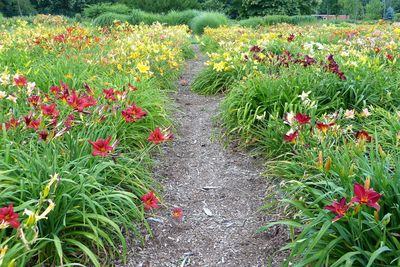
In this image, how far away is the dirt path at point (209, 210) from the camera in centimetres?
248

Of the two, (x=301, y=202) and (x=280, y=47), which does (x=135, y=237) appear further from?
(x=280, y=47)

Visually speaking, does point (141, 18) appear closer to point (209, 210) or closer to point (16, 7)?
point (209, 210)

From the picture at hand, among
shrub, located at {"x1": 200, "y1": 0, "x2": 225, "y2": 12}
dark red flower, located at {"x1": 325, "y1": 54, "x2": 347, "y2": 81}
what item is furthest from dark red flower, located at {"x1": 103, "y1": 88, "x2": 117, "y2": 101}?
shrub, located at {"x1": 200, "y1": 0, "x2": 225, "y2": 12}

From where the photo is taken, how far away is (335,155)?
2504mm

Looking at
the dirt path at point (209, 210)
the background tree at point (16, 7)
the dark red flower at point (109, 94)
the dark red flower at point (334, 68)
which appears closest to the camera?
the dirt path at point (209, 210)

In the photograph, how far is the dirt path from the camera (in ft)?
8.14

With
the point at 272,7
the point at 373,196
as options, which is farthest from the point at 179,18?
the point at 373,196

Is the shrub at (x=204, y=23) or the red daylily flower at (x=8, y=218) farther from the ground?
the red daylily flower at (x=8, y=218)

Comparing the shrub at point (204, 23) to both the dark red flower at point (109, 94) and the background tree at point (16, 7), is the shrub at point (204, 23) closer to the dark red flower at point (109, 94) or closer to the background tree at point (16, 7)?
the dark red flower at point (109, 94)

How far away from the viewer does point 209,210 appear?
3006 mm

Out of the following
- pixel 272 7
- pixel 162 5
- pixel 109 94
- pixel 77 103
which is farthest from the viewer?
pixel 162 5

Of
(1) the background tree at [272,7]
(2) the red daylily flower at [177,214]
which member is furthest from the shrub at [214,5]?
(2) the red daylily flower at [177,214]

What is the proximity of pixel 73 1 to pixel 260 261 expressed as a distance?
156 ft

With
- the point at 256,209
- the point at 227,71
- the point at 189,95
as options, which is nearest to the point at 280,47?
the point at 227,71
